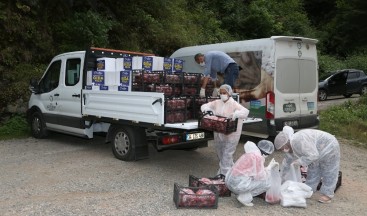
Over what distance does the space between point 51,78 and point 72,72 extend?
102cm

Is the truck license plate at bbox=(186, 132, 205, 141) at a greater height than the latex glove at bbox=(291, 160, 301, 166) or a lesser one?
greater

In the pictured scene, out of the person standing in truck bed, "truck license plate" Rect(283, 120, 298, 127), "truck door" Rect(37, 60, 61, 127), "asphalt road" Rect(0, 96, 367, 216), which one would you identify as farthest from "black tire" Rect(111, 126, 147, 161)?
"truck license plate" Rect(283, 120, 298, 127)

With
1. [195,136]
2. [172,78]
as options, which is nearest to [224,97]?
[195,136]

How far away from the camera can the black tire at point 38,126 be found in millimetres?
9844

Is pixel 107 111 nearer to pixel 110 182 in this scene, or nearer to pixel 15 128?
pixel 110 182

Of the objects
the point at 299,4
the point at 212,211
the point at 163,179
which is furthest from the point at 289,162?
the point at 299,4

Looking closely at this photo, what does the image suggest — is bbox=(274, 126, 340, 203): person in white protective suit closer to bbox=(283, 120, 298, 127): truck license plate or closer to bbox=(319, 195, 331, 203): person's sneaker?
bbox=(319, 195, 331, 203): person's sneaker

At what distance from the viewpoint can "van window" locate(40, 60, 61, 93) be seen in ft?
30.8

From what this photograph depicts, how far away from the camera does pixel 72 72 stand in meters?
8.86

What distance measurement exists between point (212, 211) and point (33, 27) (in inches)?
403

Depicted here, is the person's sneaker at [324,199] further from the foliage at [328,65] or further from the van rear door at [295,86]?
the foliage at [328,65]

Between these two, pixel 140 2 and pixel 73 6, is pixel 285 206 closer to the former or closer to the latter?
pixel 73 6

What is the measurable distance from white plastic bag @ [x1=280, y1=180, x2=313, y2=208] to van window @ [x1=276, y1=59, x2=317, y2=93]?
329 cm

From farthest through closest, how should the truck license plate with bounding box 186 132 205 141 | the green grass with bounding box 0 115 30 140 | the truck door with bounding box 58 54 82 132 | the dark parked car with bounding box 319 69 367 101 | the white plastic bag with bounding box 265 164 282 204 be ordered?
the dark parked car with bounding box 319 69 367 101, the green grass with bounding box 0 115 30 140, the truck door with bounding box 58 54 82 132, the truck license plate with bounding box 186 132 205 141, the white plastic bag with bounding box 265 164 282 204
